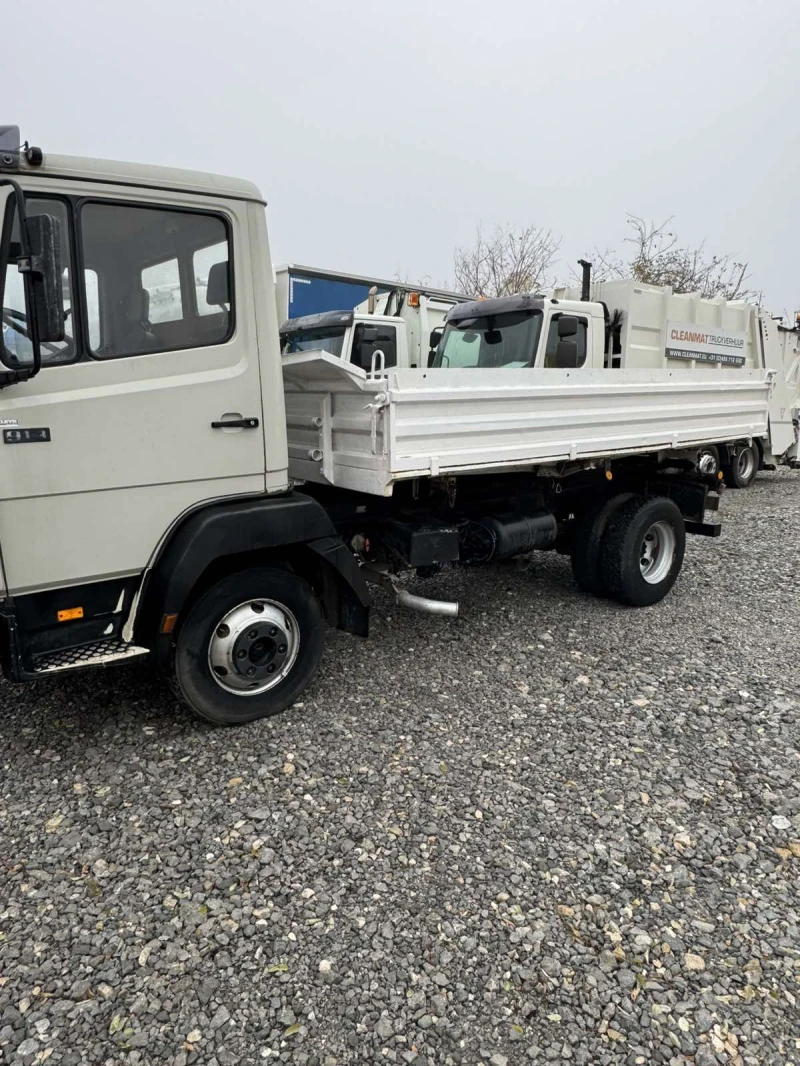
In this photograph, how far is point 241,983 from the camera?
222 cm

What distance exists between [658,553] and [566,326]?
78.6 inches

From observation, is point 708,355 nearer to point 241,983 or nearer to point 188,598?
point 188,598

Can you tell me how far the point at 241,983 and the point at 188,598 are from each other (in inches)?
68.4

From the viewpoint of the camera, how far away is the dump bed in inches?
146

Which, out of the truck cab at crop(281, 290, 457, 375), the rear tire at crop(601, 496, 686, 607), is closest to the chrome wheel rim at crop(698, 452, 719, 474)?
the rear tire at crop(601, 496, 686, 607)

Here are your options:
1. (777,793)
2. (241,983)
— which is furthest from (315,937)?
(777,793)

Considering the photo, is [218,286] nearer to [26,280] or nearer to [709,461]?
[26,280]

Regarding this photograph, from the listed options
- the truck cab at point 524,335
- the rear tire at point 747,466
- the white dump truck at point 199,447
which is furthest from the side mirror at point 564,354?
the rear tire at point 747,466

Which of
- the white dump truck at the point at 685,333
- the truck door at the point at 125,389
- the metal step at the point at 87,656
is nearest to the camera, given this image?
the truck door at the point at 125,389

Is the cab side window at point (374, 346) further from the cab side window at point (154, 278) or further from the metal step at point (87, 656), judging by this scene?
the metal step at point (87, 656)

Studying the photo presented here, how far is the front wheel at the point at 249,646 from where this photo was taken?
136 inches

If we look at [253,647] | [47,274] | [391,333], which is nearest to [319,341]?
[391,333]

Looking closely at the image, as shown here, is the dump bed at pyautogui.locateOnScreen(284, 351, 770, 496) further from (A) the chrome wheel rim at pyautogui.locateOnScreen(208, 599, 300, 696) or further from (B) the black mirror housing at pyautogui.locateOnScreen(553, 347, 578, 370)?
(A) the chrome wheel rim at pyautogui.locateOnScreen(208, 599, 300, 696)

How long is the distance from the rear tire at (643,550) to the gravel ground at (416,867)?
942 mm
